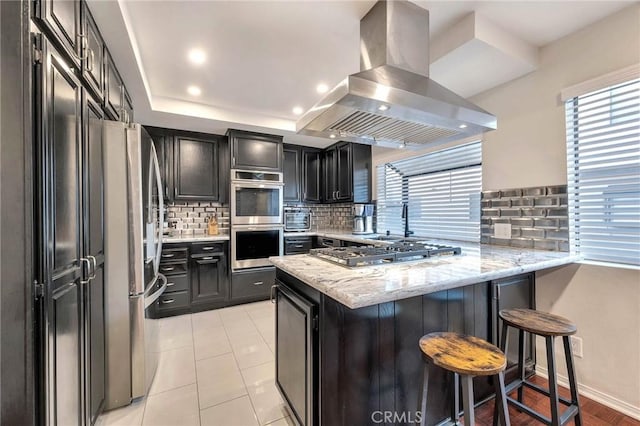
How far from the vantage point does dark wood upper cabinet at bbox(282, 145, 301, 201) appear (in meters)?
4.27

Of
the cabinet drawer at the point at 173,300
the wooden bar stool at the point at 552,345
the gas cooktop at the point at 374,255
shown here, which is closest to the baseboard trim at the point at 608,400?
the wooden bar stool at the point at 552,345

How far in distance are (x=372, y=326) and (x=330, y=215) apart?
3.74 m

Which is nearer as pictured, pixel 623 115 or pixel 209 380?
pixel 623 115

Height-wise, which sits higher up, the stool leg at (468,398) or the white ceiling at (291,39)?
the white ceiling at (291,39)

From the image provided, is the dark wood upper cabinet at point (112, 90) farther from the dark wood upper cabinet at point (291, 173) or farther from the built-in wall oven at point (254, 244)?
the dark wood upper cabinet at point (291, 173)

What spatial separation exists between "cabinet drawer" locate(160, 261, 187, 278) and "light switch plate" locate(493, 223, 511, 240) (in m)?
3.43

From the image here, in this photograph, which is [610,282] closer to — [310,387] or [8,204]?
[310,387]

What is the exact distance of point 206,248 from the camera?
337cm

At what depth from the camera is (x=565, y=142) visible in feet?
6.30

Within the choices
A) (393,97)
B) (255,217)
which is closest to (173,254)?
(255,217)

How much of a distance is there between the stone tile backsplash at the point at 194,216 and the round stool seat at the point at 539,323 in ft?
11.9

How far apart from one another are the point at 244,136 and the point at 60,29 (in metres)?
2.50

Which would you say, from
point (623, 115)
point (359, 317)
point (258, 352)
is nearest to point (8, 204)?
point (359, 317)

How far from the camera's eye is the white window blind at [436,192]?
265cm
